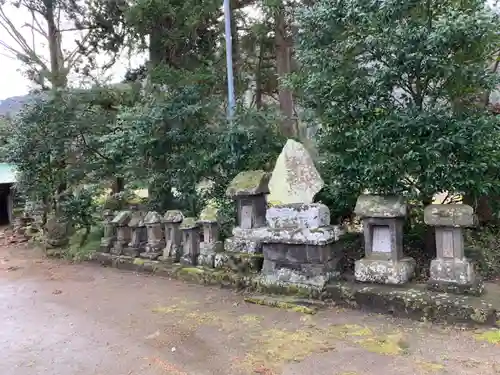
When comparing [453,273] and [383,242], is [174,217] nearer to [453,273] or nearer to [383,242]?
[383,242]

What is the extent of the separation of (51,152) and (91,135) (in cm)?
82

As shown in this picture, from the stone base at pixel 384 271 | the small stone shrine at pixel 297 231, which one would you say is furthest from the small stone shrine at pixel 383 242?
the small stone shrine at pixel 297 231

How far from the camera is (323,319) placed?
3.78m

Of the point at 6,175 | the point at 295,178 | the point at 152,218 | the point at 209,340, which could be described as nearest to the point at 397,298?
the point at 295,178

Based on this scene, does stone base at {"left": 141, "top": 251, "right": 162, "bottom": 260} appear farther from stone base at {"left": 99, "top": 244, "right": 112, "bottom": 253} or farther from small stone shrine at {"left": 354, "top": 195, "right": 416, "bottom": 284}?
small stone shrine at {"left": 354, "top": 195, "right": 416, "bottom": 284}

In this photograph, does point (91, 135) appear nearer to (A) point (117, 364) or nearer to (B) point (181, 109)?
(B) point (181, 109)

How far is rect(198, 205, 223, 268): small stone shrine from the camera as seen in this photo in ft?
17.4

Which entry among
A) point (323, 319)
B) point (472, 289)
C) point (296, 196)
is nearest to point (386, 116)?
point (296, 196)

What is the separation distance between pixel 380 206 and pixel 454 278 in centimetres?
87

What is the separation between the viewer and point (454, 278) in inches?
144

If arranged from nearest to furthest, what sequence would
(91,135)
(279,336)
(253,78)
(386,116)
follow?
1. (279,336)
2. (386,116)
3. (91,135)
4. (253,78)

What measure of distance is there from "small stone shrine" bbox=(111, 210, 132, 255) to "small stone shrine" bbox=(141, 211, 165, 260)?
0.50 m

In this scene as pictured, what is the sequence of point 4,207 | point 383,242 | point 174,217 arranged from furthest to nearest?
point 4,207 → point 174,217 → point 383,242

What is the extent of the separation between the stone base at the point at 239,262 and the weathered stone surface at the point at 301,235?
→ 380 millimetres
